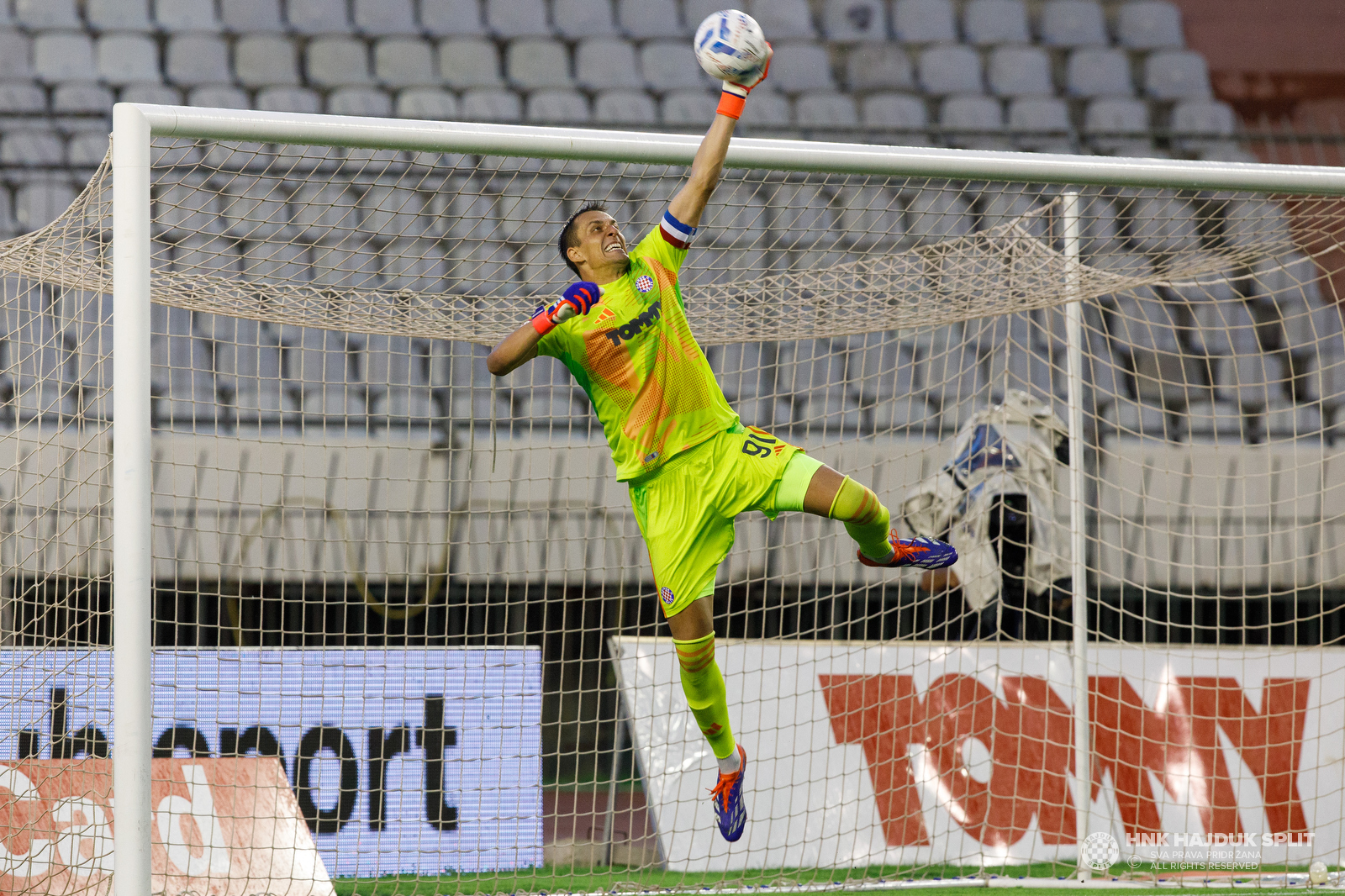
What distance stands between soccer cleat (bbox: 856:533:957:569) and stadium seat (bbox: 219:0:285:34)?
7.62m

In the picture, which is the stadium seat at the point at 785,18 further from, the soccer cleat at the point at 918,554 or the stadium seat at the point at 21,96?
the soccer cleat at the point at 918,554

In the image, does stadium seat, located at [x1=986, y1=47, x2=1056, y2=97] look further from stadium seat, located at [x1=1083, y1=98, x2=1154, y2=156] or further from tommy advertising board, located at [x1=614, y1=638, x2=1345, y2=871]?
tommy advertising board, located at [x1=614, y1=638, x2=1345, y2=871]

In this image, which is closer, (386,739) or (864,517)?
(864,517)

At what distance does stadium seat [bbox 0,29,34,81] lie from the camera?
8.81m

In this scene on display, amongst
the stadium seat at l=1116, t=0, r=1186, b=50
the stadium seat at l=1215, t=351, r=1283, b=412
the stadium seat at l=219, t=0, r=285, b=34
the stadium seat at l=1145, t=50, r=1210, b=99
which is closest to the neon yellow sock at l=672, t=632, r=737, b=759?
the stadium seat at l=1215, t=351, r=1283, b=412

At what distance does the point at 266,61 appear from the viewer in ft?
30.3

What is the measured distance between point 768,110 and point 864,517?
6.30 m

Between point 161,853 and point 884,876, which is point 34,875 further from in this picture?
point 884,876

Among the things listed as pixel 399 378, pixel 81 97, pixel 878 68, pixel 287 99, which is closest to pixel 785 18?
pixel 878 68

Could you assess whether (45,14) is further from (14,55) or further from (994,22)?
(994,22)

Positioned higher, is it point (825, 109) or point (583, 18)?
point (583, 18)

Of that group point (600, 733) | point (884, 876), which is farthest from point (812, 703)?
point (600, 733)

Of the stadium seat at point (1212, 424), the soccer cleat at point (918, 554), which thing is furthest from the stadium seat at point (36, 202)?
the stadium seat at point (1212, 424)

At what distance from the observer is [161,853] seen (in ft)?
15.4
